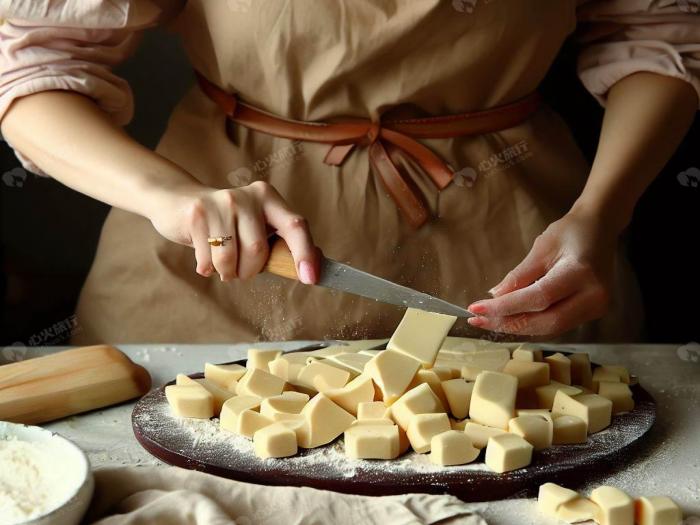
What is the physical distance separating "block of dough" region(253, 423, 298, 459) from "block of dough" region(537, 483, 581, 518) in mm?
283

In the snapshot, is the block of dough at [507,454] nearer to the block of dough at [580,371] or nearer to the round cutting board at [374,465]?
the round cutting board at [374,465]

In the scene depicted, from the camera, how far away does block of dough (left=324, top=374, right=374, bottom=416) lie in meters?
1.23

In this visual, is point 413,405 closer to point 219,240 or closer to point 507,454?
point 507,454

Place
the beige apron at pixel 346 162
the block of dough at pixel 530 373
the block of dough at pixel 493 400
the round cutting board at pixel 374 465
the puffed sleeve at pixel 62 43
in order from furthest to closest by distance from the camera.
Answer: the beige apron at pixel 346 162 → the puffed sleeve at pixel 62 43 → the block of dough at pixel 530 373 → the block of dough at pixel 493 400 → the round cutting board at pixel 374 465

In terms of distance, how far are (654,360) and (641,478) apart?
41cm

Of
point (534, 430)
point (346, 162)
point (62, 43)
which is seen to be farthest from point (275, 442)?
point (62, 43)

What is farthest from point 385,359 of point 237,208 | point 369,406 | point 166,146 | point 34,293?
point 34,293

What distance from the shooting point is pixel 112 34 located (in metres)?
1.53

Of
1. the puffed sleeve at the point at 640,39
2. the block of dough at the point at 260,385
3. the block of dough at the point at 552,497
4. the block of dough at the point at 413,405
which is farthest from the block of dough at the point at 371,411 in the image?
the puffed sleeve at the point at 640,39

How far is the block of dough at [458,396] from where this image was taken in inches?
48.5

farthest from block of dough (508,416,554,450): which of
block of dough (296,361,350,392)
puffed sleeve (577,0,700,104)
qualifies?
puffed sleeve (577,0,700,104)

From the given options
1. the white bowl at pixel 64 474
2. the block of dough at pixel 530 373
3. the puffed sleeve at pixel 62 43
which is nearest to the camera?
the white bowl at pixel 64 474

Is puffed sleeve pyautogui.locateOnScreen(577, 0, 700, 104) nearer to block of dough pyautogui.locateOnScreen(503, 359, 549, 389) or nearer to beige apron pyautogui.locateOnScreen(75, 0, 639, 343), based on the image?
beige apron pyautogui.locateOnScreen(75, 0, 639, 343)

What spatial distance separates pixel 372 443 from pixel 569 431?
238 millimetres
